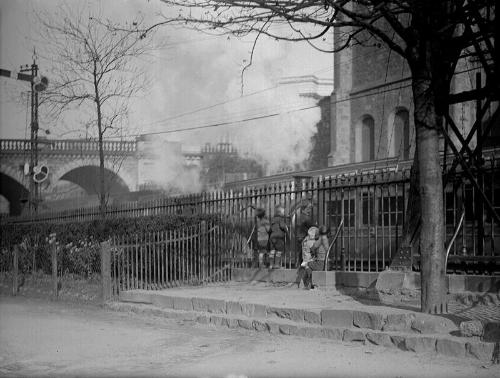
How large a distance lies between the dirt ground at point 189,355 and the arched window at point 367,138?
30346mm

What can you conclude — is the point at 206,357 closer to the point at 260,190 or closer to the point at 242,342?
the point at 242,342

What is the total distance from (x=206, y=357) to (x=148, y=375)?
981mm

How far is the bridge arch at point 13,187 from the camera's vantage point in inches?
1823

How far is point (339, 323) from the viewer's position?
7730 millimetres

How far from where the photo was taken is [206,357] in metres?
6.97

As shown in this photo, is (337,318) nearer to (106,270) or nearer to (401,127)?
(106,270)

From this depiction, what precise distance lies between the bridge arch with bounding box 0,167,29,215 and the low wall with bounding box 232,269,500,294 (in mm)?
30277

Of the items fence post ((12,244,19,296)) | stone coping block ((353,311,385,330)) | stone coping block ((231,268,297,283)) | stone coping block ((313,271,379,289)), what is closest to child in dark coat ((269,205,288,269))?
stone coping block ((231,268,297,283))

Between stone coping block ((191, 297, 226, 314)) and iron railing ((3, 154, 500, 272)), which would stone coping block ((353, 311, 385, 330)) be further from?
iron railing ((3, 154, 500, 272))

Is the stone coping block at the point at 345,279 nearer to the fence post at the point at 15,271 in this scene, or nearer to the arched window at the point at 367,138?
the fence post at the point at 15,271

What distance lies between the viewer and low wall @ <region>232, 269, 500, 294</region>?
8789 millimetres

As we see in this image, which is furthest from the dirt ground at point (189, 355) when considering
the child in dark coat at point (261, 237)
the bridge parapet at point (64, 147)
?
the bridge parapet at point (64, 147)

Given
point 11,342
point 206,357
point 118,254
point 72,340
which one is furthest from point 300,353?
point 118,254

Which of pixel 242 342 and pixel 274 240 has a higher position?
pixel 274 240
